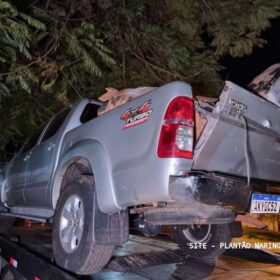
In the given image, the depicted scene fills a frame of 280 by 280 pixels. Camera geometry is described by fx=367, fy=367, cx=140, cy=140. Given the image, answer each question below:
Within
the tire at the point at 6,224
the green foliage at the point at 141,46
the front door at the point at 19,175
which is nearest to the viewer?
the front door at the point at 19,175

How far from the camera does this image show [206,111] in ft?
9.06

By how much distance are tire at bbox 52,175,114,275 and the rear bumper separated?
2.87 feet

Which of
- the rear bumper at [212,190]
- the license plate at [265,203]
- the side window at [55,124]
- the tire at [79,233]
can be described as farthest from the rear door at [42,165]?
the license plate at [265,203]

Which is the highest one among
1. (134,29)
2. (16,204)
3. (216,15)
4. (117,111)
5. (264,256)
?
(216,15)

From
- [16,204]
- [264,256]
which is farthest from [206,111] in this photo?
[16,204]

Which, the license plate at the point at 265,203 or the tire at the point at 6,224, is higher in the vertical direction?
the license plate at the point at 265,203

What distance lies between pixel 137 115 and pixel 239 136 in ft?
2.66

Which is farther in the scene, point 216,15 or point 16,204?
point 216,15

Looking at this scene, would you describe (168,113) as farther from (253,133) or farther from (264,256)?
(264,256)

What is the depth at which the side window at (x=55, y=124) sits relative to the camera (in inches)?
178

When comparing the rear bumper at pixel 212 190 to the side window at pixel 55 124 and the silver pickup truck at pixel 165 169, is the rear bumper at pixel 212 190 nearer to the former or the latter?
the silver pickup truck at pixel 165 169

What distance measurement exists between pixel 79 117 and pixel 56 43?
142cm

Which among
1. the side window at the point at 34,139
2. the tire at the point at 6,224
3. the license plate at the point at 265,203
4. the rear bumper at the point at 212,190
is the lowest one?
the tire at the point at 6,224

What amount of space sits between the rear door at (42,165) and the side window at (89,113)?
34 centimetres
